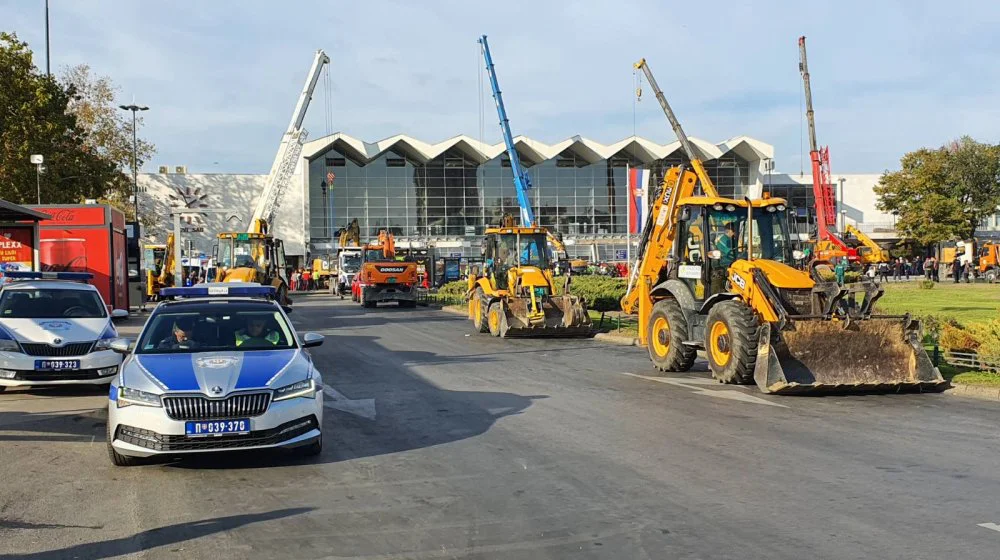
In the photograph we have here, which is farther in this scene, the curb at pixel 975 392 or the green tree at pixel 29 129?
the green tree at pixel 29 129

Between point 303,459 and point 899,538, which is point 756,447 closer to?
point 899,538

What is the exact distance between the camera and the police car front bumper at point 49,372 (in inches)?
483

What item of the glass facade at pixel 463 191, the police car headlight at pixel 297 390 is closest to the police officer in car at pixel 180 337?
the police car headlight at pixel 297 390

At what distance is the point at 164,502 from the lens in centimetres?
676

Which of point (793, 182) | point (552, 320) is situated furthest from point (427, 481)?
point (793, 182)

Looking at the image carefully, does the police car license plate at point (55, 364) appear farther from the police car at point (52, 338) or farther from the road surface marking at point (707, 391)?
the road surface marking at point (707, 391)

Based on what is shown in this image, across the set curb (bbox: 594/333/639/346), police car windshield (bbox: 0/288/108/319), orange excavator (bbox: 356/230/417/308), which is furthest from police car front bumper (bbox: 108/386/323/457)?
orange excavator (bbox: 356/230/417/308)

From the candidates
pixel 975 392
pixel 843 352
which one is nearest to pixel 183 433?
pixel 843 352

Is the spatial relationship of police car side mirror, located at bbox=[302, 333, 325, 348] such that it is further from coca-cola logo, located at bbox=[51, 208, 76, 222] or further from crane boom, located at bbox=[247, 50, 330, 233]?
crane boom, located at bbox=[247, 50, 330, 233]

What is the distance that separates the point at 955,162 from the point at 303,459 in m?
73.7

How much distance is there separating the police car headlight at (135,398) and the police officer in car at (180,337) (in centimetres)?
104

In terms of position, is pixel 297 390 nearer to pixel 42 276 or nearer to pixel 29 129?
pixel 42 276

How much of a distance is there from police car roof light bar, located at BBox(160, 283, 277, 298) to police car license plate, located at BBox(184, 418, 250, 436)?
8.22 ft

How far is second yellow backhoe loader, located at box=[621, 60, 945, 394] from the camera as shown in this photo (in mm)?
12133
